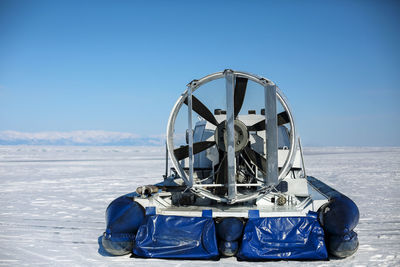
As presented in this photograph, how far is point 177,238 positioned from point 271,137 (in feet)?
5.23

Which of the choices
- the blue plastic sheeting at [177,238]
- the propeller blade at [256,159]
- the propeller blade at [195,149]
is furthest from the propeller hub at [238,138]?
the blue plastic sheeting at [177,238]

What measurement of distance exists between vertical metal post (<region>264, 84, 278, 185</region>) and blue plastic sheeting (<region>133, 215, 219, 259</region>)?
89 centimetres

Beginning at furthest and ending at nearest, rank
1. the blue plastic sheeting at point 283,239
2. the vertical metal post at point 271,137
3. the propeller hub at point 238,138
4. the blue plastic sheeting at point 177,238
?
the propeller hub at point 238,138 → the vertical metal post at point 271,137 → the blue plastic sheeting at point 177,238 → the blue plastic sheeting at point 283,239

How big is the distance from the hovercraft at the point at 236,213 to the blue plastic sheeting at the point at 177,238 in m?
0.01

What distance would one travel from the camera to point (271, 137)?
4375 millimetres

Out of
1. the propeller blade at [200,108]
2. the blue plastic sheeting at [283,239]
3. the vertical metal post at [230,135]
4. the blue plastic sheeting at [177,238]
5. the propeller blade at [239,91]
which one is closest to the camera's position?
the blue plastic sheeting at [283,239]

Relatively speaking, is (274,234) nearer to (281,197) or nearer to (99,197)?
(281,197)

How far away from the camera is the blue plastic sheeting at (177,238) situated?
3996mm

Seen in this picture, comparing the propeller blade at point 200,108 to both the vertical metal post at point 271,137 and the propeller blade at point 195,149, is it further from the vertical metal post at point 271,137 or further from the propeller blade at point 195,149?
the vertical metal post at point 271,137

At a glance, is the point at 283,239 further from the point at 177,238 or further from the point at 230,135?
the point at 230,135

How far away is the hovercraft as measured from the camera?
3908mm

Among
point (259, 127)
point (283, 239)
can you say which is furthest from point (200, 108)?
point (283, 239)

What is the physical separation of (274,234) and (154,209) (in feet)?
4.59

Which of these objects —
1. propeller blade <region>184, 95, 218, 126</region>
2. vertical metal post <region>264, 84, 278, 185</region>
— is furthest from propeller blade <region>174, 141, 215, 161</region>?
vertical metal post <region>264, 84, 278, 185</region>
